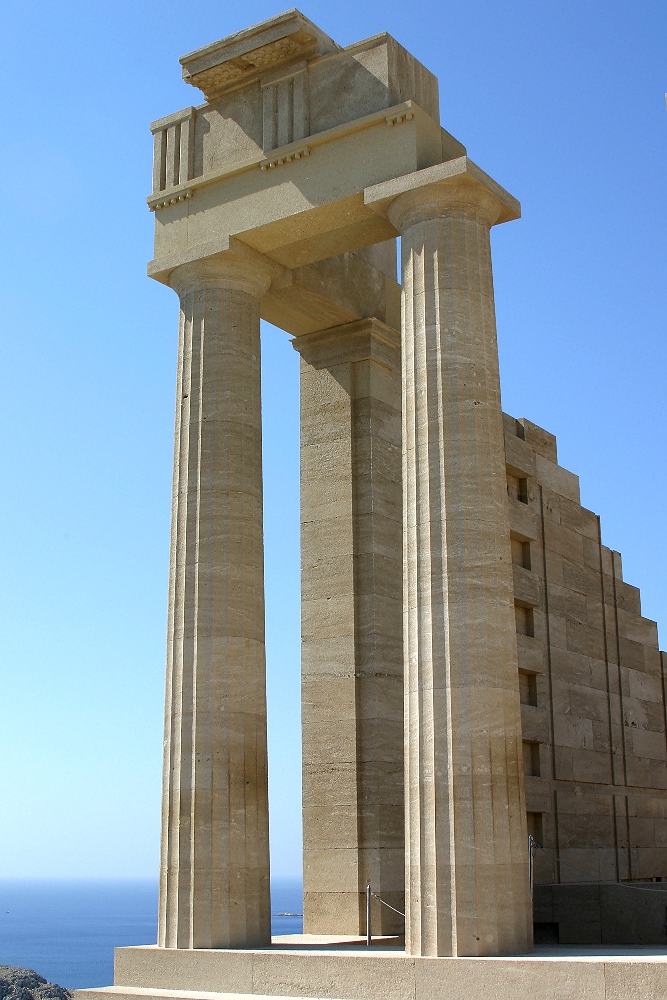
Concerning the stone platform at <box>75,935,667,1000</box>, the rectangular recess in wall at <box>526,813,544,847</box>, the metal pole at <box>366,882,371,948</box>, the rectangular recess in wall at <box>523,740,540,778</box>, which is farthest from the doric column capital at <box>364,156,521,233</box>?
the rectangular recess in wall at <box>526,813,544,847</box>

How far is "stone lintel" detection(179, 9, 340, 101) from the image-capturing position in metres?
30.3

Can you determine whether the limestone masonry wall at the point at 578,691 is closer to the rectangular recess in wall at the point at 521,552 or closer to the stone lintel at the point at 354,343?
the rectangular recess in wall at the point at 521,552

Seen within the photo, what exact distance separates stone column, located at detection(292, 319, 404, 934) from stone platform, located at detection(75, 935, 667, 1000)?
7.57ft

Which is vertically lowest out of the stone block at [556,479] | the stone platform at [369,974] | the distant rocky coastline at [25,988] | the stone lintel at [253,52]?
the distant rocky coastline at [25,988]

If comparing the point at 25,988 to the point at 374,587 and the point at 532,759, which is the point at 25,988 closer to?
the point at 532,759

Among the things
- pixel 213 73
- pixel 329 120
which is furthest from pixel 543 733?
pixel 213 73

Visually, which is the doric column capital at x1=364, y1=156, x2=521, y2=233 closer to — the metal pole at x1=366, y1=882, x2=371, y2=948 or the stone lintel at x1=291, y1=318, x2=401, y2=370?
the stone lintel at x1=291, y1=318, x2=401, y2=370

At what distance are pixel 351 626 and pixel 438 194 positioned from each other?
11.8 metres

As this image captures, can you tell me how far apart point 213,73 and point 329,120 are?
408cm

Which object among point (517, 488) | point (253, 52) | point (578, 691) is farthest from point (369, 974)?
point (253, 52)

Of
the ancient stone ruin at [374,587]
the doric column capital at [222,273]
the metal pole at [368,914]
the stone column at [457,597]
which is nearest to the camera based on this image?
the stone column at [457,597]

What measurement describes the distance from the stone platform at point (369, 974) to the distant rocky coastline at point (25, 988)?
331 ft

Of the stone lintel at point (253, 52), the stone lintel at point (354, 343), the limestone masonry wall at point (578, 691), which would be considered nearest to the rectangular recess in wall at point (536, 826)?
the limestone masonry wall at point (578, 691)

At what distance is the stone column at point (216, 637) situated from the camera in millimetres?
27078
